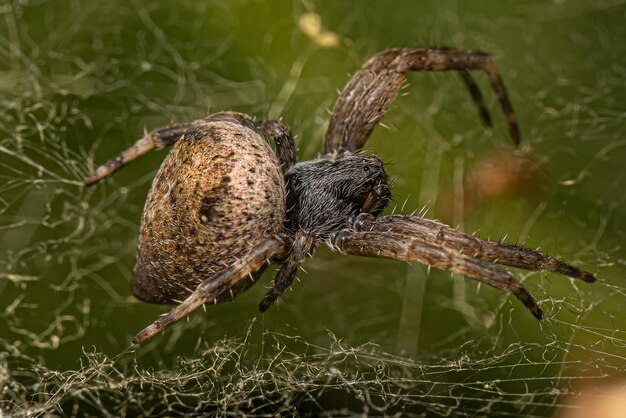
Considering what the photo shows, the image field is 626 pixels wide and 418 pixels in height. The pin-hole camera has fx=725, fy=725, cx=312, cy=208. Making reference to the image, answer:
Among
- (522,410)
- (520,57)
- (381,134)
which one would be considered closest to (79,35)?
(381,134)

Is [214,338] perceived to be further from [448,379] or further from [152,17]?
[152,17]

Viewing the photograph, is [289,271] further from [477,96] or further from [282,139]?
[477,96]

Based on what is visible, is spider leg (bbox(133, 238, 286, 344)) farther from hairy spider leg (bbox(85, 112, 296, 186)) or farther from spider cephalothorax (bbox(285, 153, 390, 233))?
hairy spider leg (bbox(85, 112, 296, 186))

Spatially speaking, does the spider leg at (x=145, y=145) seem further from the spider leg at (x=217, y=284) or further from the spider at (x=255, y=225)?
the spider leg at (x=217, y=284)

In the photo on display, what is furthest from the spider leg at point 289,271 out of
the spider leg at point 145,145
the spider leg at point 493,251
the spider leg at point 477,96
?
the spider leg at point 477,96

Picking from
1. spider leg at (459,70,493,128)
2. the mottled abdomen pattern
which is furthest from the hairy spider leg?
spider leg at (459,70,493,128)

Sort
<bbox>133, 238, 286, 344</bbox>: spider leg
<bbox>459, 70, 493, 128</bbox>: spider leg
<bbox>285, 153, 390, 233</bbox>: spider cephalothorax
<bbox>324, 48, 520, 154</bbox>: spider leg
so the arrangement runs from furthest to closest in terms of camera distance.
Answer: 1. <bbox>459, 70, 493, 128</bbox>: spider leg
2. <bbox>324, 48, 520, 154</bbox>: spider leg
3. <bbox>285, 153, 390, 233</bbox>: spider cephalothorax
4. <bbox>133, 238, 286, 344</bbox>: spider leg
